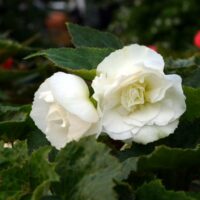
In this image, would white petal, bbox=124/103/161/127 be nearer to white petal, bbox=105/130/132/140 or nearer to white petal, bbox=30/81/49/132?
white petal, bbox=105/130/132/140

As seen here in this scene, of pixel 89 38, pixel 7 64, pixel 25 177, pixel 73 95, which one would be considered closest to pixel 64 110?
→ pixel 73 95

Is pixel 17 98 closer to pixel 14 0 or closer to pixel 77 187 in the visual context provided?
pixel 77 187

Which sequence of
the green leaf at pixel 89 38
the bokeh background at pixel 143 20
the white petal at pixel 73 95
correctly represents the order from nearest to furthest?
the white petal at pixel 73 95, the green leaf at pixel 89 38, the bokeh background at pixel 143 20

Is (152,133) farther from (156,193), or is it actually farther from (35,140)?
(35,140)

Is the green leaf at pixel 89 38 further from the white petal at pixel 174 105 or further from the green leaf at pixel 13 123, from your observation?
the white petal at pixel 174 105

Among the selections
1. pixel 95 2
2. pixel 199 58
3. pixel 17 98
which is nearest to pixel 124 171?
pixel 199 58

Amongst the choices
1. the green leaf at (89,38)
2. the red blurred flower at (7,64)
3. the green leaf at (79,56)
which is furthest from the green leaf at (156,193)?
the red blurred flower at (7,64)

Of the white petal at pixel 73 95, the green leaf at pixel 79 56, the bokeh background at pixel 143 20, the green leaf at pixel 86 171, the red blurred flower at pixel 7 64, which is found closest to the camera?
the green leaf at pixel 86 171
